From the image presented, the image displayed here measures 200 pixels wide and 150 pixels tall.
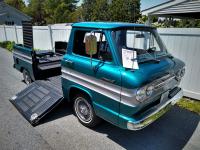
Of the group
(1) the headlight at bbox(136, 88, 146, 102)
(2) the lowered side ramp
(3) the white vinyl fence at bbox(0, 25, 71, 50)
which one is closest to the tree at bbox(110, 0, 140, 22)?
(3) the white vinyl fence at bbox(0, 25, 71, 50)

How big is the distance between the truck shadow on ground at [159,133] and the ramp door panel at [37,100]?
0.88ft

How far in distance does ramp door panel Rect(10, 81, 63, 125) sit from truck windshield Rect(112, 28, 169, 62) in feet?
6.56

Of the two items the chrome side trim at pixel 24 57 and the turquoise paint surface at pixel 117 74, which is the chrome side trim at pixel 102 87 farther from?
the chrome side trim at pixel 24 57

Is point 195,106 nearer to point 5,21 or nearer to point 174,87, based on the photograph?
point 174,87

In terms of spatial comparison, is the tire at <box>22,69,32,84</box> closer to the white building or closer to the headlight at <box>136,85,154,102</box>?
the headlight at <box>136,85,154,102</box>

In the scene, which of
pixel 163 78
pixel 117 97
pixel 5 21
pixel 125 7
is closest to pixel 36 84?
pixel 117 97

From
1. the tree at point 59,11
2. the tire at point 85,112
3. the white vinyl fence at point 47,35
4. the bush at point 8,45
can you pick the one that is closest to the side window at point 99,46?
the tire at point 85,112

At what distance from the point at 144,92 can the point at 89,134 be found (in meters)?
1.59

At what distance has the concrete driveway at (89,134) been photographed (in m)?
3.46

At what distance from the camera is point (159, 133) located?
3867mm

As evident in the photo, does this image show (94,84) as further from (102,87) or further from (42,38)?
(42,38)

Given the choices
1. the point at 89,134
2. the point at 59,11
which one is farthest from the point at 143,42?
the point at 59,11

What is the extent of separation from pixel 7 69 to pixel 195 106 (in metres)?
8.22

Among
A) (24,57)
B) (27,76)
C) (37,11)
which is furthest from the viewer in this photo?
(37,11)
